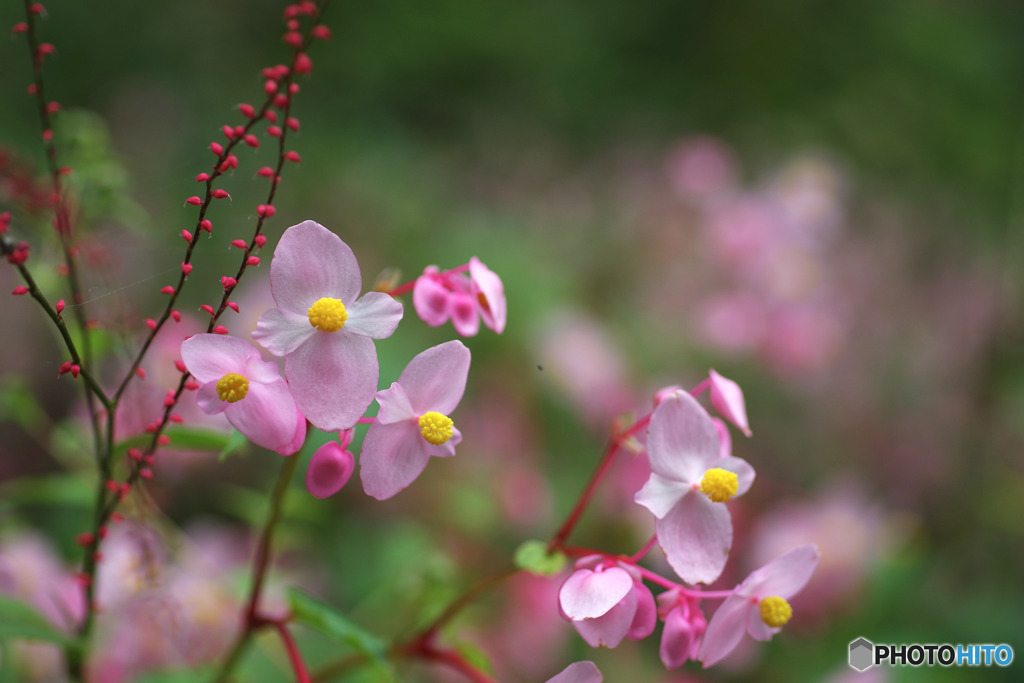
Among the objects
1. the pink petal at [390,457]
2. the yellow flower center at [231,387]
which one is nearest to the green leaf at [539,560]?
the pink petal at [390,457]

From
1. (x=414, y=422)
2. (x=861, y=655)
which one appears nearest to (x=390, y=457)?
(x=414, y=422)

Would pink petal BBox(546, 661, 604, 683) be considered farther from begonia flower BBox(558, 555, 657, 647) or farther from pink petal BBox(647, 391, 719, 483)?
pink petal BBox(647, 391, 719, 483)

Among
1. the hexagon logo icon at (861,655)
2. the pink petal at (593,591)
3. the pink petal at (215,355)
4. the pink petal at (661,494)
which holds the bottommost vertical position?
the hexagon logo icon at (861,655)

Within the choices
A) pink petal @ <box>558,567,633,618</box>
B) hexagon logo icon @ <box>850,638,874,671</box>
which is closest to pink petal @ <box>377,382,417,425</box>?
pink petal @ <box>558,567,633,618</box>

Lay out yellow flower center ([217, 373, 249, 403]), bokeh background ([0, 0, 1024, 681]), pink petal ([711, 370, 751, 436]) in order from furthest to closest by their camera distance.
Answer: bokeh background ([0, 0, 1024, 681]), pink petal ([711, 370, 751, 436]), yellow flower center ([217, 373, 249, 403])

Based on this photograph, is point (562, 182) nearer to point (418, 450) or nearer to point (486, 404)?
point (486, 404)

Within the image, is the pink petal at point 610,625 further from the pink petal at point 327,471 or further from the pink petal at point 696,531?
the pink petal at point 327,471

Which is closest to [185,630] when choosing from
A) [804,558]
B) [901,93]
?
[804,558]
